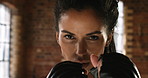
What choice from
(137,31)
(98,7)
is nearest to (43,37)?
(137,31)

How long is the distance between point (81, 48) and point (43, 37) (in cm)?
400

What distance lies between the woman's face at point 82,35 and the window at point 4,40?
3.64m

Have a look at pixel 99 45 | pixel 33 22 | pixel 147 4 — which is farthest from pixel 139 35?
pixel 99 45

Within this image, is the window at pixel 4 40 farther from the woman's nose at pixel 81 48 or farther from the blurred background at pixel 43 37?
the woman's nose at pixel 81 48

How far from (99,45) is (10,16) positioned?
155 inches

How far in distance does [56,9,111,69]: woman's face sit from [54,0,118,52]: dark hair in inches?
0.8

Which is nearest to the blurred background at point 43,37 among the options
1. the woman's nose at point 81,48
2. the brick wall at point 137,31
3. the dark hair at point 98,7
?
the brick wall at point 137,31

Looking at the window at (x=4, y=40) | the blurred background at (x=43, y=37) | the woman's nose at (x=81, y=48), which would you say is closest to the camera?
the woman's nose at (x=81, y=48)

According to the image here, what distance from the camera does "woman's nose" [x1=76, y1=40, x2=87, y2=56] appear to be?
105 centimetres

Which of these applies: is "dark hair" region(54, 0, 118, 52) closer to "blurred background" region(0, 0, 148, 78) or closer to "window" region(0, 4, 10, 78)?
"window" region(0, 4, 10, 78)

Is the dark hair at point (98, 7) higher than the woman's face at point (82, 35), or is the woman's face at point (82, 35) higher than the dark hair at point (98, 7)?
the dark hair at point (98, 7)

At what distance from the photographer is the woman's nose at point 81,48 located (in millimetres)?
1054

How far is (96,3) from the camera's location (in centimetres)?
112

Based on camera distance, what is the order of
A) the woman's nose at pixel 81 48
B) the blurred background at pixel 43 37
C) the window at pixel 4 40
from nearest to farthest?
the woman's nose at pixel 81 48 < the window at pixel 4 40 < the blurred background at pixel 43 37
